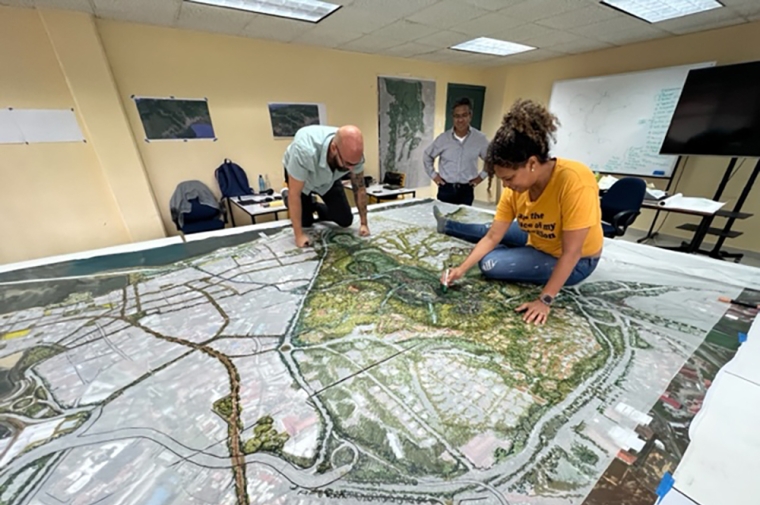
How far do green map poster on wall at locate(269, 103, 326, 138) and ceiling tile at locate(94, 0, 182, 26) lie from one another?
113cm

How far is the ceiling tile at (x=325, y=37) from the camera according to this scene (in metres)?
2.91

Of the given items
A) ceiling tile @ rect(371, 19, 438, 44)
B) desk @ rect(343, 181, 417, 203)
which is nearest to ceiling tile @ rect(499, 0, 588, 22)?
ceiling tile @ rect(371, 19, 438, 44)

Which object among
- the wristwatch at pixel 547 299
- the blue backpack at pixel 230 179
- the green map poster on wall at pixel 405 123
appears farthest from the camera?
the green map poster on wall at pixel 405 123

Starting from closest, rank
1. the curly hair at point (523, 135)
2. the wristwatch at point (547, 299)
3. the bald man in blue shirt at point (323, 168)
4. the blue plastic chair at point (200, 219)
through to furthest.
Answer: the curly hair at point (523, 135), the wristwatch at point (547, 299), the bald man in blue shirt at point (323, 168), the blue plastic chair at point (200, 219)

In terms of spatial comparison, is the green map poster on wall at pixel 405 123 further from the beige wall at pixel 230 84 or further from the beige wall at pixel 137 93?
the beige wall at pixel 137 93

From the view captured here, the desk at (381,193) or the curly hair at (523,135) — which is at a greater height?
the curly hair at (523,135)

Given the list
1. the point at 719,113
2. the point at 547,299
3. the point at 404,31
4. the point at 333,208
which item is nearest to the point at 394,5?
the point at 404,31

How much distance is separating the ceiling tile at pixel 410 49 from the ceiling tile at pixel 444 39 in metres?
0.12

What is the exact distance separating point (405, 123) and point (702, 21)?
125 inches

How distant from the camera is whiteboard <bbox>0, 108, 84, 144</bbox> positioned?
234 cm

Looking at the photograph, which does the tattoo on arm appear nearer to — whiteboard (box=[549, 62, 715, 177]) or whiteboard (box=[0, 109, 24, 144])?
whiteboard (box=[0, 109, 24, 144])

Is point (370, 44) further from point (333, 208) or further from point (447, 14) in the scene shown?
point (333, 208)

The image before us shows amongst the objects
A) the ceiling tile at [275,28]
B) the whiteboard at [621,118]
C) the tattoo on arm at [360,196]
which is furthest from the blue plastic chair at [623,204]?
the ceiling tile at [275,28]

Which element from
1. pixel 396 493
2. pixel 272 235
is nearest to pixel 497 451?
pixel 396 493
